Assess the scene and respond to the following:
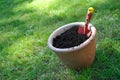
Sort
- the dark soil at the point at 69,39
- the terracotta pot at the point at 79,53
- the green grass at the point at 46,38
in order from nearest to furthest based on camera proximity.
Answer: the terracotta pot at the point at 79,53
the dark soil at the point at 69,39
the green grass at the point at 46,38

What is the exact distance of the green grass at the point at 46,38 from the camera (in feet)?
8.37

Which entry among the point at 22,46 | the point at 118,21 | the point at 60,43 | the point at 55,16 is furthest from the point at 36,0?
the point at 60,43

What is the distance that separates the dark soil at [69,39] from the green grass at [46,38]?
0.28 m

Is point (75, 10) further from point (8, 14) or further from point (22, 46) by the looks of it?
point (8, 14)

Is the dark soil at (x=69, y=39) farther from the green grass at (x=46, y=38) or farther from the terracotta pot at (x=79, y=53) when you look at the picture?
the green grass at (x=46, y=38)

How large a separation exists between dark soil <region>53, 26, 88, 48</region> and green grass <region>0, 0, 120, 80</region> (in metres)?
0.28

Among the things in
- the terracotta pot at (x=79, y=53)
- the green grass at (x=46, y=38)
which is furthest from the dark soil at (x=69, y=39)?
the green grass at (x=46, y=38)

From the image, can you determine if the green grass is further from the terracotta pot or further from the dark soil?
the dark soil

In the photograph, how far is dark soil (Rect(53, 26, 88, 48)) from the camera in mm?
2431

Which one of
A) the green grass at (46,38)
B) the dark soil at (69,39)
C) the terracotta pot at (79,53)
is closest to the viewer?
the terracotta pot at (79,53)

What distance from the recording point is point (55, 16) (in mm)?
3660

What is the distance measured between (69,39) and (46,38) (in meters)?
0.76

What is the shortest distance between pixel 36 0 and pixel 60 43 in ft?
6.55

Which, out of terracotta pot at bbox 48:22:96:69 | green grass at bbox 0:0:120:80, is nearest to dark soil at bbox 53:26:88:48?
terracotta pot at bbox 48:22:96:69
